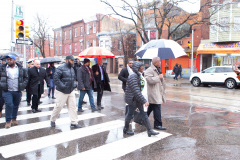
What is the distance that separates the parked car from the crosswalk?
11.4 m

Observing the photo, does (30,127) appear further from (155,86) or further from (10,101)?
(155,86)

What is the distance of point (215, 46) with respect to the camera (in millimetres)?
23922

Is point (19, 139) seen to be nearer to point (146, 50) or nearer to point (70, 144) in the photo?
point (70, 144)

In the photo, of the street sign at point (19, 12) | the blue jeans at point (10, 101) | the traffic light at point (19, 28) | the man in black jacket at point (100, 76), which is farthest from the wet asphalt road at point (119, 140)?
the street sign at point (19, 12)

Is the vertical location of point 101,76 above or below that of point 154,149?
above

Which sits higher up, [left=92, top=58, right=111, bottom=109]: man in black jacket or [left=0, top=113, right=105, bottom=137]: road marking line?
[left=92, top=58, right=111, bottom=109]: man in black jacket

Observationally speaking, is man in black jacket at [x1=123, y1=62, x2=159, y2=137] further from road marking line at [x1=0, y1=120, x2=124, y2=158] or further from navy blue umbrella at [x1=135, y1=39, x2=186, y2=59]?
navy blue umbrella at [x1=135, y1=39, x2=186, y2=59]

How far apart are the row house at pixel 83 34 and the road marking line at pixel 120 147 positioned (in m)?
29.4

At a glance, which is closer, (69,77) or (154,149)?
(154,149)

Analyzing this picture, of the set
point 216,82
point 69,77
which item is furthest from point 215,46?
point 69,77

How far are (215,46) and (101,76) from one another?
67.8ft

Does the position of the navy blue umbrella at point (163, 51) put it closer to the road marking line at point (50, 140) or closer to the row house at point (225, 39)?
the road marking line at point (50, 140)

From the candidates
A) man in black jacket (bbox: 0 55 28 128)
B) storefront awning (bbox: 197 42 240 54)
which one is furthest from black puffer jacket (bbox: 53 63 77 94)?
storefront awning (bbox: 197 42 240 54)

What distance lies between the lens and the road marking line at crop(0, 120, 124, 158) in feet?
12.9
